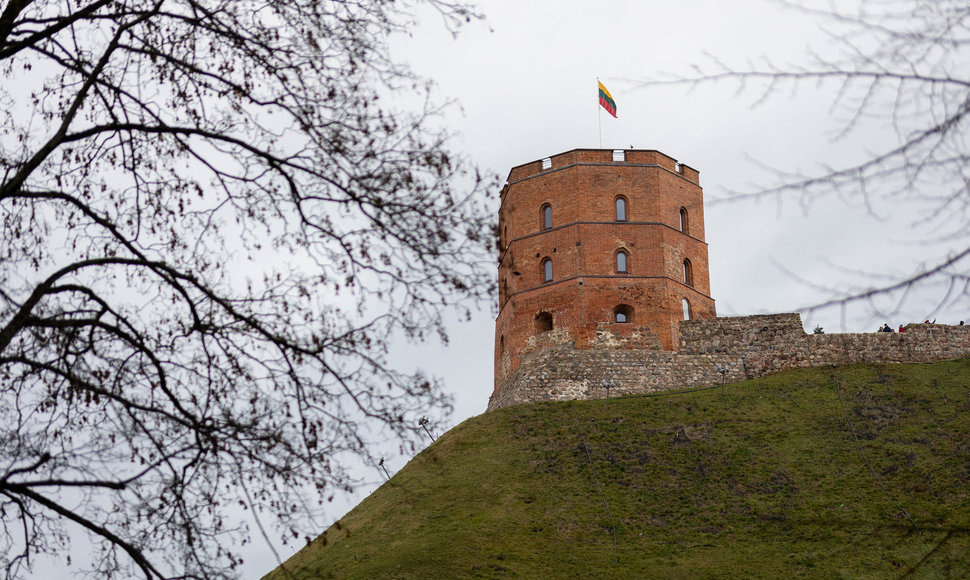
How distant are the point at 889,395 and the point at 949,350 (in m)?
4.27

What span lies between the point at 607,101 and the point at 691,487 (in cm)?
1709

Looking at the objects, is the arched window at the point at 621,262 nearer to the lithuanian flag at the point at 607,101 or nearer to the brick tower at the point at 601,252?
the brick tower at the point at 601,252

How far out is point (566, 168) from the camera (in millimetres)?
41750

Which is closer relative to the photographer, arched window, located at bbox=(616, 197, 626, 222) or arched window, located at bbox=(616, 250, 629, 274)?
arched window, located at bbox=(616, 250, 629, 274)

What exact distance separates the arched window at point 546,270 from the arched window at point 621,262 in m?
2.50

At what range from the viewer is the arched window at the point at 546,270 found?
133ft

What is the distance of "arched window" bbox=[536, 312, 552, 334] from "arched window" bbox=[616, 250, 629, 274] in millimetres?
3104

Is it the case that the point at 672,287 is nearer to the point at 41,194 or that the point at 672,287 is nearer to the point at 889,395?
the point at 889,395

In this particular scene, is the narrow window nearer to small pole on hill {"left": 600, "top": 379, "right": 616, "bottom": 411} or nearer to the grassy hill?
small pole on hill {"left": 600, "top": 379, "right": 616, "bottom": 411}

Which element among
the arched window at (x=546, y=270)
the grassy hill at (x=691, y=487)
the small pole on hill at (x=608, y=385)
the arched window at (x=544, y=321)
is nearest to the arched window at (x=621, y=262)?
the arched window at (x=546, y=270)

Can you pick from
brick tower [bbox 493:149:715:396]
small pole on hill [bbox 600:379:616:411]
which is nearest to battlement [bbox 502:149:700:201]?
brick tower [bbox 493:149:715:396]

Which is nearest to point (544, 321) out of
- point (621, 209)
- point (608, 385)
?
point (608, 385)

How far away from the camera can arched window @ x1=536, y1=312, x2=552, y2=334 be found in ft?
132

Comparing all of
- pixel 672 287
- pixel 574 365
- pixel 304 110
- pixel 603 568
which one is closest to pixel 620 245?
pixel 672 287
